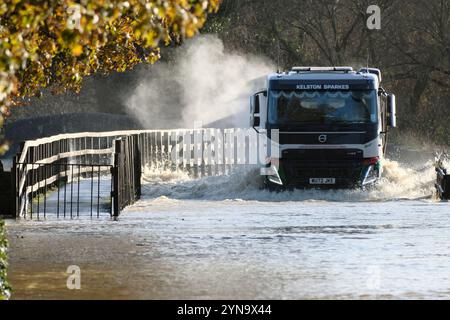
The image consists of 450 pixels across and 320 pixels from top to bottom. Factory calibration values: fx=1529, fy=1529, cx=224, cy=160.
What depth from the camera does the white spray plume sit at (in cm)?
6900

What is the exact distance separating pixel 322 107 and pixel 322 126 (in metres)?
0.43

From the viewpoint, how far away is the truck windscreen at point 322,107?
3206 cm

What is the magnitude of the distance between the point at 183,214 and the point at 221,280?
12071 millimetres

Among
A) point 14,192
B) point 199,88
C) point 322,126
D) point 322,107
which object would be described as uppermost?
point 199,88

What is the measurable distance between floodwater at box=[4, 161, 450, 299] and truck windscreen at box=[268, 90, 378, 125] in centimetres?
165

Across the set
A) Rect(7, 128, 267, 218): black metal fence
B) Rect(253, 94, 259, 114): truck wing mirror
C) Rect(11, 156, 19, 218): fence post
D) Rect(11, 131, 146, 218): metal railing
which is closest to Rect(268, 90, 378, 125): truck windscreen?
Rect(253, 94, 259, 114): truck wing mirror

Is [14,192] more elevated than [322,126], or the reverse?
[322,126]

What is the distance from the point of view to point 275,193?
109 ft

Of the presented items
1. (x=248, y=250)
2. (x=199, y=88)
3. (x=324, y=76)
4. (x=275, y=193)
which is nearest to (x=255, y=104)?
(x=324, y=76)

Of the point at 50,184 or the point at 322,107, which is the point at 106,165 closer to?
the point at 322,107

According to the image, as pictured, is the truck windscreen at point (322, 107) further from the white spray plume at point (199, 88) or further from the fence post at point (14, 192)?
the white spray plume at point (199, 88)

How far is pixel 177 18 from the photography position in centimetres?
1116
